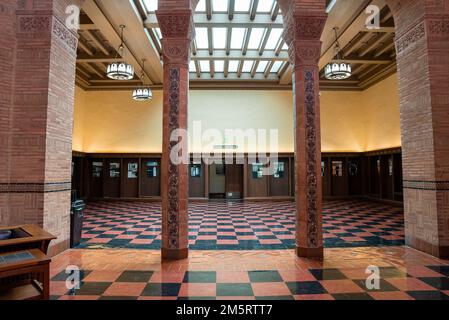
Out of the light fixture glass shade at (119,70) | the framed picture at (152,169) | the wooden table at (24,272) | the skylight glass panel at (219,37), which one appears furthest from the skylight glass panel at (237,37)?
the wooden table at (24,272)

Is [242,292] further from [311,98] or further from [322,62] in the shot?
[322,62]

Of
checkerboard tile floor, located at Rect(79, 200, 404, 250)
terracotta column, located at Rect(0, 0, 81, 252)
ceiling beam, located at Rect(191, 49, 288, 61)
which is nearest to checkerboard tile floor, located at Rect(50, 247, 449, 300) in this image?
checkerboard tile floor, located at Rect(79, 200, 404, 250)

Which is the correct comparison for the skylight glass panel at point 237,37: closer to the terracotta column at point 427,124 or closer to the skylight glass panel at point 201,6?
the skylight glass panel at point 201,6

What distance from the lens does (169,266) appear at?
402 cm

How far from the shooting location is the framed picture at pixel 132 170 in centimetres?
1263

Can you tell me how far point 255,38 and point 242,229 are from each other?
259 inches

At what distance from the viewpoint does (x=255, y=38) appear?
9.39 metres

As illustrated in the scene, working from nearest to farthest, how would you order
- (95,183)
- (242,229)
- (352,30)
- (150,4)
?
(242,229) → (150,4) → (352,30) → (95,183)

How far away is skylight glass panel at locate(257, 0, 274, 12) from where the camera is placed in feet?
24.6

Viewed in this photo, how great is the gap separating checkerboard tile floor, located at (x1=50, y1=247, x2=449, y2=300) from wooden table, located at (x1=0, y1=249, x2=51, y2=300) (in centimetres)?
42

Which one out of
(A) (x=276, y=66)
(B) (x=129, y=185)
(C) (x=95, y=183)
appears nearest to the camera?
(A) (x=276, y=66)

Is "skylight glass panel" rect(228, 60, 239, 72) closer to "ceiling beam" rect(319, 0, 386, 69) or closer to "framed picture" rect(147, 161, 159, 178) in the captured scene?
"ceiling beam" rect(319, 0, 386, 69)

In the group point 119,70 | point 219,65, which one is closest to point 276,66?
point 219,65

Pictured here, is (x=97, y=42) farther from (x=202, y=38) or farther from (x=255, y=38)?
(x=255, y=38)
